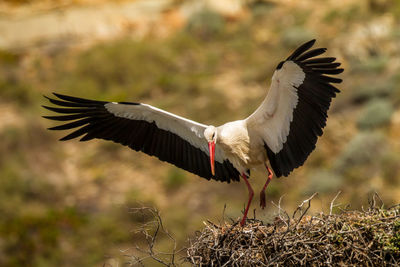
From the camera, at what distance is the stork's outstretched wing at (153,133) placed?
747 centimetres

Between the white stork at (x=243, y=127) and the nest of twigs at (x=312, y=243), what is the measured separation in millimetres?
289

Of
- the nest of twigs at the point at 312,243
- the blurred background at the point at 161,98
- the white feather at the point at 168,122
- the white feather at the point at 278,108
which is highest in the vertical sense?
the white feather at the point at 278,108

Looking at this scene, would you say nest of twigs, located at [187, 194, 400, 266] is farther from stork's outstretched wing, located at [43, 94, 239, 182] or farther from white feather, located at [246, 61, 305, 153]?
stork's outstretched wing, located at [43, 94, 239, 182]

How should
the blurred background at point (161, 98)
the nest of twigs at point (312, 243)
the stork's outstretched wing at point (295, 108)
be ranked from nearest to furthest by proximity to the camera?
the nest of twigs at point (312, 243), the stork's outstretched wing at point (295, 108), the blurred background at point (161, 98)

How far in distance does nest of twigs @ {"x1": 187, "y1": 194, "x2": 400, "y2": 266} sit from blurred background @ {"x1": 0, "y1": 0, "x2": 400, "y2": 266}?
7.21 ft

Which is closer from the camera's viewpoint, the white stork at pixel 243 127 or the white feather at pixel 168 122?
the white stork at pixel 243 127

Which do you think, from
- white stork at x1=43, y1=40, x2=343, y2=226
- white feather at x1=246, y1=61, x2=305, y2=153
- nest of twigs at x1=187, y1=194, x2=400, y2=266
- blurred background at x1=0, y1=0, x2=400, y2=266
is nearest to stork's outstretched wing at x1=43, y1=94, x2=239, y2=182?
white stork at x1=43, y1=40, x2=343, y2=226

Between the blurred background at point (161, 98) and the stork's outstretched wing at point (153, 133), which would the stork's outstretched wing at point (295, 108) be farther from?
the blurred background at point (161, 98)

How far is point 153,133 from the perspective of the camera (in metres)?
7.64

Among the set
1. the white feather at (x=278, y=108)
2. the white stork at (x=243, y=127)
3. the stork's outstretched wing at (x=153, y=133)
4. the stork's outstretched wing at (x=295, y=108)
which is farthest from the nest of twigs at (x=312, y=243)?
the stork's outstretched wing at (x=153, y=133)

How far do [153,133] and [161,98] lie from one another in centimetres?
1454

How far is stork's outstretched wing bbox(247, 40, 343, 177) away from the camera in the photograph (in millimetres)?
6379

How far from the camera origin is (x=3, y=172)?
63.1 ft

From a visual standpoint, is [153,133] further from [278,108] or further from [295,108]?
[295,108]
